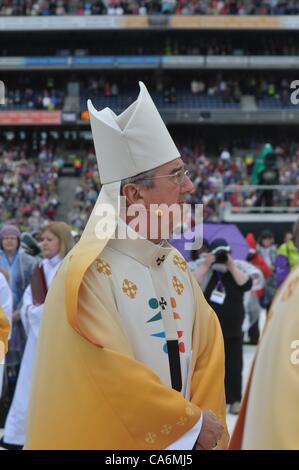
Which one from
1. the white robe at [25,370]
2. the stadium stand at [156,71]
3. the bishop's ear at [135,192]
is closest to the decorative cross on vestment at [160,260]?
the bishop's ear at [135,192]

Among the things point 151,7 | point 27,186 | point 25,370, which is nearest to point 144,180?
point 25,370

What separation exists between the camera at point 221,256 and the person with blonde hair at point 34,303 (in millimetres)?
1595

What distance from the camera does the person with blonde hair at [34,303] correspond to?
530 centimetres

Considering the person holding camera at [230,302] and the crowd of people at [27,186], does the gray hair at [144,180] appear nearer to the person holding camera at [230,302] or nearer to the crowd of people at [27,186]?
the person holding camera at [230,302]

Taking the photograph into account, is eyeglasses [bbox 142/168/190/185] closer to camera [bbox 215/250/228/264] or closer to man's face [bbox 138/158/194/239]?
man's face [bbox 138/158/194/239]

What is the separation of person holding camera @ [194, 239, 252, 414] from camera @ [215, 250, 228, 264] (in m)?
0.02

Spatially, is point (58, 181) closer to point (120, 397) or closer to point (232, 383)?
point (232, 383)

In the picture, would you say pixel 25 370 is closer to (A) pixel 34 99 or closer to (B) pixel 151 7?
(A) pixel 34 99

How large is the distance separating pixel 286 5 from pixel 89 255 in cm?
3399

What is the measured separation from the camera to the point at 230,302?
6.80 meters

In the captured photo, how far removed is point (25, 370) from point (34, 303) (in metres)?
0.59

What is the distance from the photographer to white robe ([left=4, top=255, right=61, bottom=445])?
5.45 metres

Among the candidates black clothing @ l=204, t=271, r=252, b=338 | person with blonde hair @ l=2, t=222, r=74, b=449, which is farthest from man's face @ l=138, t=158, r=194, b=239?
black clothing @ l=204, t=271, r=252, b=338
